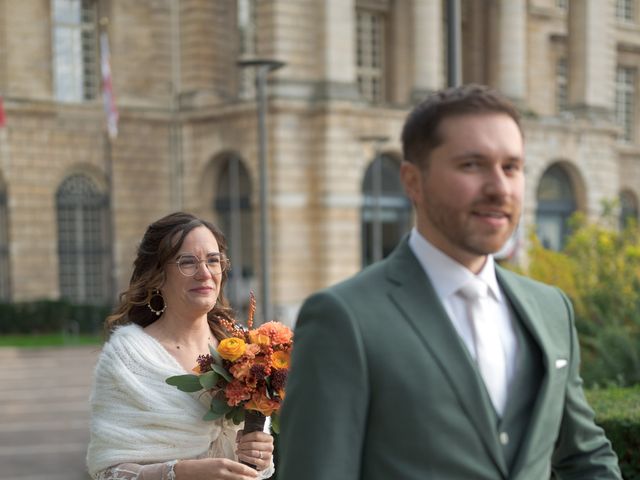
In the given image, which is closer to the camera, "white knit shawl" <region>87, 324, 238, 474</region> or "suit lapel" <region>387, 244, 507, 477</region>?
"suit lapel" <region>387, 244, 507, 477</region>

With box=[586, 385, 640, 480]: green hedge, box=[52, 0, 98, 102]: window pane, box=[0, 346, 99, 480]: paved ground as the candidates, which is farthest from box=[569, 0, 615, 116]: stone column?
box=[586, 385, 640, 480]: green hedge

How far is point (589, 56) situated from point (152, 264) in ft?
120

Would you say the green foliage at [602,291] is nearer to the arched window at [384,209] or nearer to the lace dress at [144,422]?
the lace dress at [144,422]

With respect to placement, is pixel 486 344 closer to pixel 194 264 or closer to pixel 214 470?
pixel 214 470

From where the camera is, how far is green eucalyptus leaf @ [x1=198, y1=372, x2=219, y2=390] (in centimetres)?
423

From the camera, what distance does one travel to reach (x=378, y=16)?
38031mm

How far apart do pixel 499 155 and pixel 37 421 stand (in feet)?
51.7

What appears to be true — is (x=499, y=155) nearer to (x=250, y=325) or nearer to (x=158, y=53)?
(x=250, y=325)

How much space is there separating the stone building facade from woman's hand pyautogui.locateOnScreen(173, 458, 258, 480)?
83.3 ft

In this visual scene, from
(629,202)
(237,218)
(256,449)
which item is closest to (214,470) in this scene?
(256,449)

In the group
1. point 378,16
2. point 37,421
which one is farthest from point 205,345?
point 378,16

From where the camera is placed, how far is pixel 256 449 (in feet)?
13.7

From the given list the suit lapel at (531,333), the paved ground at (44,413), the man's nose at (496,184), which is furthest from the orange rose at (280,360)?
the paved ground at (44,413)

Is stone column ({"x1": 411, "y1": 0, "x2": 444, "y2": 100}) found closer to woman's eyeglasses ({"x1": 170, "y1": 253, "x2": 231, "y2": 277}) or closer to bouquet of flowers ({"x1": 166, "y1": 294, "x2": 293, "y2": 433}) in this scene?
woman's eyeglasses ({"x1": 170, "y1": 253, "x2": 231, "y2": 277})
